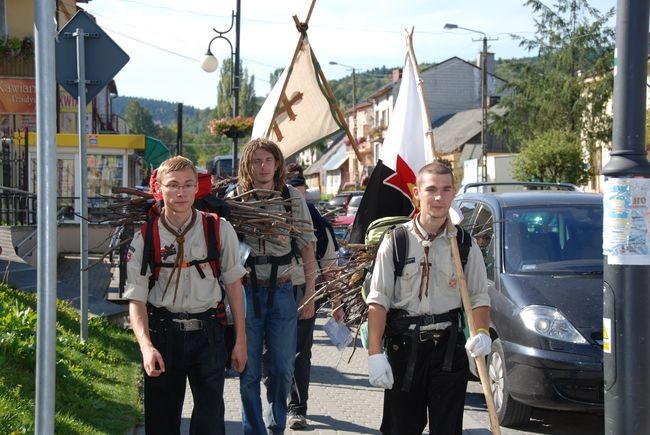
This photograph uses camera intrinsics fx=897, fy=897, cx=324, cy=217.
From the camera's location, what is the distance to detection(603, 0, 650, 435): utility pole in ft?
16.2

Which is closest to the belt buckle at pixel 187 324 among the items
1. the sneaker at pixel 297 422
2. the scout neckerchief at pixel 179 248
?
the scout neckerchief at pixel 179 248

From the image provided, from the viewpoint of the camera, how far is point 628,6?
4.95 m

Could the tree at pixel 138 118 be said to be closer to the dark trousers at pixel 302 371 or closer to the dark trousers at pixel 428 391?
the dark trousers at pixel 302 371

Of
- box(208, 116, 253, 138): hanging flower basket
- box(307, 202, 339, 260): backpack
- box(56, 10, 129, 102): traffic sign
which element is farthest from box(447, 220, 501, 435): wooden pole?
box(208, 116, 253, 138): hanging flower basket

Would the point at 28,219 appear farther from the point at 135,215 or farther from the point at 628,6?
the point at 628,6

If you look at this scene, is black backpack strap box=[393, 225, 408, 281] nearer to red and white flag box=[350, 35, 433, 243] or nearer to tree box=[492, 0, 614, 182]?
red and white flag box=[350, 35, 433, 243]

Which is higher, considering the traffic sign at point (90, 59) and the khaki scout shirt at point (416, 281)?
the traffic sign at point (90, 59)

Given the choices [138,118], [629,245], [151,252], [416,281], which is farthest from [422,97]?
[138,118]

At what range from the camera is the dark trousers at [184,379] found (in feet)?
14.8

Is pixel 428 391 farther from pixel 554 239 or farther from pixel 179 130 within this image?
pixel 179 130

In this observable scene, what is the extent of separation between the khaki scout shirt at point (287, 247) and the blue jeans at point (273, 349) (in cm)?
10

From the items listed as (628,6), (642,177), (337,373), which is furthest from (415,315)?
(337,373)

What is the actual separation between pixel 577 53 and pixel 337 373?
42304mm

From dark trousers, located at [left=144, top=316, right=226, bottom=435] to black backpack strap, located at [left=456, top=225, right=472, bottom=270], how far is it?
1293mm
